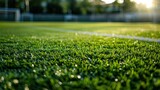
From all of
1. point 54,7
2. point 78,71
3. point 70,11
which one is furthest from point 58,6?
point 78,71

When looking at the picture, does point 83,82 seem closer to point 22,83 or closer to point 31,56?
point 22,83

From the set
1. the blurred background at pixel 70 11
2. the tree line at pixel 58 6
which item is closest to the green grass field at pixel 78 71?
the blurred background at pixel 70 11

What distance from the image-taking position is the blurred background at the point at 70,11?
47.7 meters

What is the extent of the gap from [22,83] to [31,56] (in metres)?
1.77

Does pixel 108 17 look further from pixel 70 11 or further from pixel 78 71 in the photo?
pixel 78 71

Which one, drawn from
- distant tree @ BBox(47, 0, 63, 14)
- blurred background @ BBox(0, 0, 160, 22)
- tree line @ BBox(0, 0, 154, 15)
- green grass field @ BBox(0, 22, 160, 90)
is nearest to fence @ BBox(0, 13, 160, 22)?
blurred background @ BBox(0, 0, 160, 22)

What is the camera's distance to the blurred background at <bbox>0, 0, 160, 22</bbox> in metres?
47.7

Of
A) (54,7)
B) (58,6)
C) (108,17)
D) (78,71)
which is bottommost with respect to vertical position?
(78,71)

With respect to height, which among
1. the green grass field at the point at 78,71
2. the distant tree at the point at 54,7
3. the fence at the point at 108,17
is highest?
the distant tree at the point at 54,7

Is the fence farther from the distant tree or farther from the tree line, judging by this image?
the distant tree

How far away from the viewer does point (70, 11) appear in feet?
221

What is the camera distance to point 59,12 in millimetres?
65875

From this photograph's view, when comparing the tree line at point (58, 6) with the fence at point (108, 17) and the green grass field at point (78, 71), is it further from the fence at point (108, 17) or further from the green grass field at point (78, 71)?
the green grass field at point (78, 71)

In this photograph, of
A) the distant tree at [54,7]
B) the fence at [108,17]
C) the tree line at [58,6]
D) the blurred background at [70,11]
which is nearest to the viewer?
the fence at [108,17]
